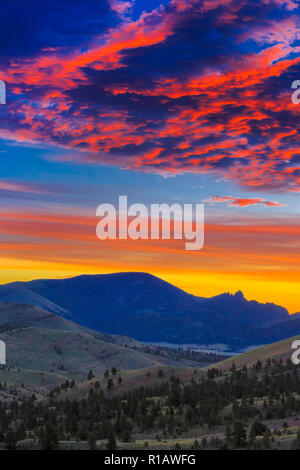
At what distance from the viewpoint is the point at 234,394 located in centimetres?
8138

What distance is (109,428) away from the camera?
214ft

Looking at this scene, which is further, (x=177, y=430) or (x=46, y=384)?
(x=46, y=384)

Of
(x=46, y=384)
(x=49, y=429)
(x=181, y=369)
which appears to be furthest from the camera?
(x=46, y=384)

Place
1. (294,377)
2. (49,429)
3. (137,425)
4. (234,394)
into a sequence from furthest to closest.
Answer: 1. (294,377)
2. (234,394)
3. (137,425)
4. (49,429)

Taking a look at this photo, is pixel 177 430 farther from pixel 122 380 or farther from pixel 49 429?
pixel 122 380

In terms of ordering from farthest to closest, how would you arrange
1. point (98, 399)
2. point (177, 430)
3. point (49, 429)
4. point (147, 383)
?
point (147, 383), point (98, 399), point (177, 430), point (49, 429)

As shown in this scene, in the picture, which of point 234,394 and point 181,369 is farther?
point 181,369

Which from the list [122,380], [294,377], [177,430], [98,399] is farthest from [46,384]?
[177,430]
